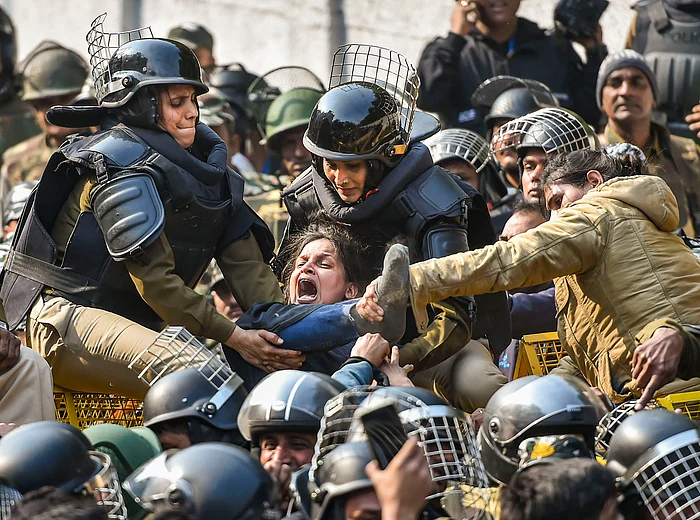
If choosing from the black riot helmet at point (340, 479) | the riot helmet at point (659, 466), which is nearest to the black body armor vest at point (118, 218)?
the black riot helmet at point (340, 479)

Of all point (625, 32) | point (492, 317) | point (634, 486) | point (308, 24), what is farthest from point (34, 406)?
point (308, 24)

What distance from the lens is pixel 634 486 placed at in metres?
5.04

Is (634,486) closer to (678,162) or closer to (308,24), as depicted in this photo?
(678,162)

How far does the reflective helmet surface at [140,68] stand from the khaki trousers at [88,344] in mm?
934

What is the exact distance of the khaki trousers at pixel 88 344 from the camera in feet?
22.5

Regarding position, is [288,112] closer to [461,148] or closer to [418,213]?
[461,148]

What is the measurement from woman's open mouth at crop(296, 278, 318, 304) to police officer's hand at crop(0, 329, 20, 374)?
4.02ft

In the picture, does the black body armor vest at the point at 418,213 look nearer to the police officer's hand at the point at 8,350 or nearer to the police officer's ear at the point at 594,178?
the police officer's ear at the point at 594,178

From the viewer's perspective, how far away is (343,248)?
23.3 ft

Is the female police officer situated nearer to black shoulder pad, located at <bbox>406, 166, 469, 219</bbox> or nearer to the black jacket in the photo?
black shoulder pad, located at <bbox>406, 166, 469, 219</bbox>

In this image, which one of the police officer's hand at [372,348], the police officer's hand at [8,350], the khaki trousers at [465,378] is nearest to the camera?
the police officer's hand at [372,348]

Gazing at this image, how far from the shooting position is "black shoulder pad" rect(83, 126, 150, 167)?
6.88m

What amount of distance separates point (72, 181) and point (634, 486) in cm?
314

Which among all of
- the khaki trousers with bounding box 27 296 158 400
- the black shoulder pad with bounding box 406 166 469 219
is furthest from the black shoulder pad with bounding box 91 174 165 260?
the black shoulder pad with bounding box 406 166 469 219
